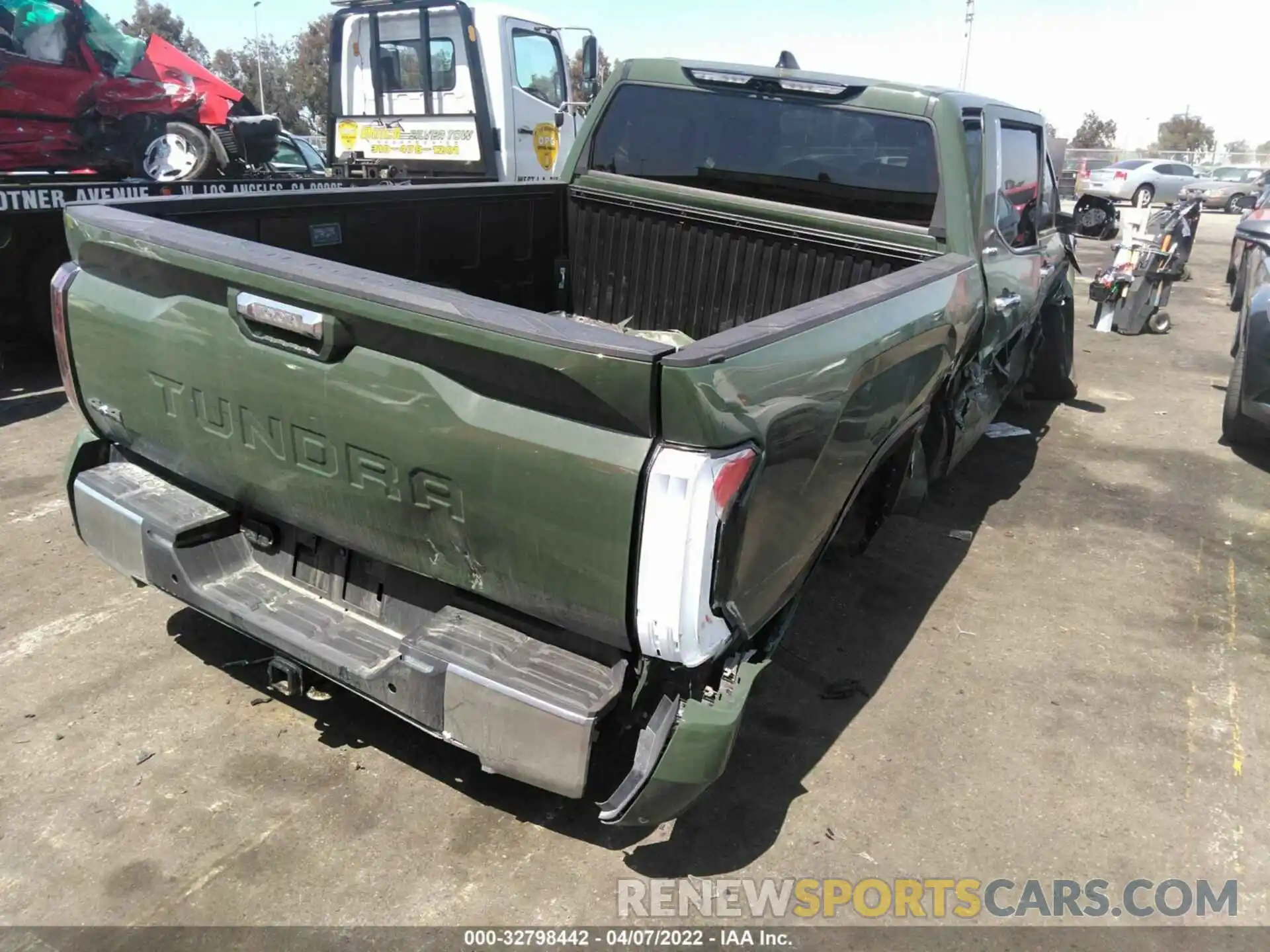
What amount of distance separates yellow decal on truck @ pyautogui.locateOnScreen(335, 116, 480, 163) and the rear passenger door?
5838 millimetres

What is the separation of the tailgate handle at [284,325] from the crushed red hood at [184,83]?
9389 mm

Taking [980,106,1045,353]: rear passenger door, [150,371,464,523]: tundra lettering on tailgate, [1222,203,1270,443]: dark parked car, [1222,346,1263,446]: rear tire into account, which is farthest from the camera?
[1222,346,1263,446]: rear tire

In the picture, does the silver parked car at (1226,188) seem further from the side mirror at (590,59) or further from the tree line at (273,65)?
the tree line at (273,65)

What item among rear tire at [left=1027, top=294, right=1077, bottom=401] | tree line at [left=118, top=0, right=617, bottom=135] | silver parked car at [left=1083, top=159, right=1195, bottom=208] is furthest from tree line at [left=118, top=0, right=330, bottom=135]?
rear tire at [left=1027, top=294, right=1077, bottom=401]

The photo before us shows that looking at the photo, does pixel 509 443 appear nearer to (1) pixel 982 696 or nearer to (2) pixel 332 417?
(2) pixel 332 417

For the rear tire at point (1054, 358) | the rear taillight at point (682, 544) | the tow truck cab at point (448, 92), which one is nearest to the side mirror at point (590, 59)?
the tow truck cab at point (448, 92)

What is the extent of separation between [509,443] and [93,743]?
1.84 meters

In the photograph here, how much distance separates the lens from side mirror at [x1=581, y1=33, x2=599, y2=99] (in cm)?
911

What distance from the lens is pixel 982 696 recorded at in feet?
11.3

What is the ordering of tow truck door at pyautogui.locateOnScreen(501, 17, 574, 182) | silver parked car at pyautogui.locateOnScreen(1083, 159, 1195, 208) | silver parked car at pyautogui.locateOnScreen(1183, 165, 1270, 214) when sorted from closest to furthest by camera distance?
1. tow truck door at pyautogui.locateOnScreen(501, 17, 574, 182)
2. silver parked car at pyautogui.locateOnScreen(1083, 159, 1195, 208)
3. silver parked car at pyautogui.locateOnScreen(1183, 165, 1270, 214)

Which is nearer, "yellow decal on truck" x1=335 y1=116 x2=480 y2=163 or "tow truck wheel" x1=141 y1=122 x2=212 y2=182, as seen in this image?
"yellow decal on truck" x1=335 y1=116 x2=480 y2=163

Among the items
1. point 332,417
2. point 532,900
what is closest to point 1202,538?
point 532,900

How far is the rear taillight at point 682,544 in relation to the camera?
1882 mm

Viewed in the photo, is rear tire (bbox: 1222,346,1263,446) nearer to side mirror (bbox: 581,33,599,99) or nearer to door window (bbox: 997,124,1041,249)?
door window (bbox: 997,124,1041,249)
